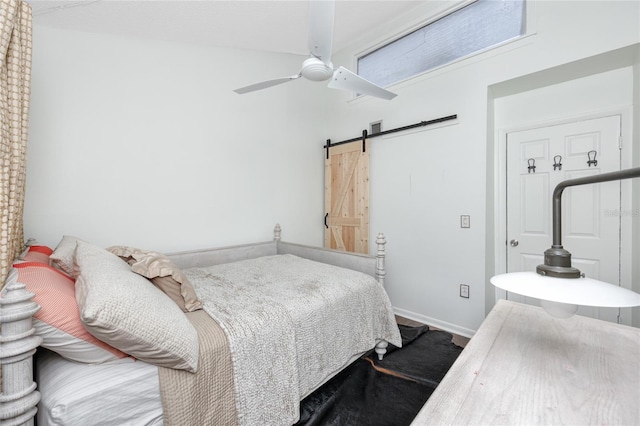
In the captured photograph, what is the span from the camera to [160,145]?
2.62 m

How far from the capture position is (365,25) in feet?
10.6

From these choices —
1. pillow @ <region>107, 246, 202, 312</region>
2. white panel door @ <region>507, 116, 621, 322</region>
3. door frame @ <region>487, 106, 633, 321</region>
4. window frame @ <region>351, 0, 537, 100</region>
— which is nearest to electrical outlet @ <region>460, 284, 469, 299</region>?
door frame @ <region>487, 106, 633, 321</region>

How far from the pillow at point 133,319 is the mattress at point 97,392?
3.2 inches

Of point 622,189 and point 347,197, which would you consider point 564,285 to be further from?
point 347,197

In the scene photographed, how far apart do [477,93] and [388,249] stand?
1.88 meters

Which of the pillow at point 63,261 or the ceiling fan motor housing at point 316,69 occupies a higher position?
the ceiling fan motor housing at point 316,69

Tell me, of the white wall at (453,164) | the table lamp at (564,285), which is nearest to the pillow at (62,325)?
the table lamp at (564,285)

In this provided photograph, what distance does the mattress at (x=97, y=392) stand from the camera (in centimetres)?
92

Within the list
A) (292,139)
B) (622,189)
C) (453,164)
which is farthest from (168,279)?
(622,189)

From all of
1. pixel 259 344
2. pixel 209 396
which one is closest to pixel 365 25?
pixel 259 344

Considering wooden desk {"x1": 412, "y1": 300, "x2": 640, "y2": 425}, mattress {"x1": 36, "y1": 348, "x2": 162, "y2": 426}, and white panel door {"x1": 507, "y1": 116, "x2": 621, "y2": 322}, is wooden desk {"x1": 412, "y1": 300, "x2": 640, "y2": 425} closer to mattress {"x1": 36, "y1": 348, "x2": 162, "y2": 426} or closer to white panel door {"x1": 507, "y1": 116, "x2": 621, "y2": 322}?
mattress {"x1": 36, "y1": 348, "x2": 162, "y2": 426}

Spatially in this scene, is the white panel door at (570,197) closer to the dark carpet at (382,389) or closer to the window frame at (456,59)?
the window frame at (456,59)

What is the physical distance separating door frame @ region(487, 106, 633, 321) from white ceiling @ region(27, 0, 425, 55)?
A: 5.78 ft

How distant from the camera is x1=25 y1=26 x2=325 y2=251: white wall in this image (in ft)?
7.00
